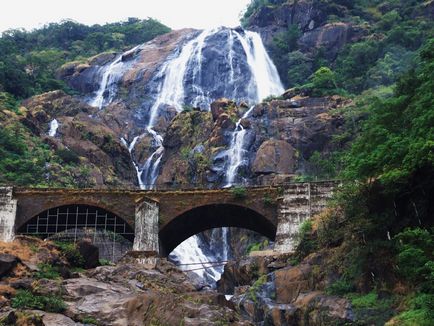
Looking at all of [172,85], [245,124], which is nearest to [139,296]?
[245,124]

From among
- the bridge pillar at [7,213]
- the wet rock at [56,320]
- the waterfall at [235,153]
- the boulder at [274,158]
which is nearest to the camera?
the wet rock at [56,320]

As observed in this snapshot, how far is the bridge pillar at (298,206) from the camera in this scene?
40.4 metres

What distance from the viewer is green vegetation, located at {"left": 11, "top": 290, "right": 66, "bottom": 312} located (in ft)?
82.3

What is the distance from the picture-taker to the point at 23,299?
25.5 meters

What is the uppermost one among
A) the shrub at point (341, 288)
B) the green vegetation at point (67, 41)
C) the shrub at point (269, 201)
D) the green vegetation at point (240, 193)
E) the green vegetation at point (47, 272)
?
the green vegetation at point (67, 41)

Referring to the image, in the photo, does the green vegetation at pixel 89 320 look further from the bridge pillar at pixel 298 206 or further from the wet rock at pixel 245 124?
the wet rock at pixel 245 124

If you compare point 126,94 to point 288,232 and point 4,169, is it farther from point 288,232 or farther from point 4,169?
point 288,232

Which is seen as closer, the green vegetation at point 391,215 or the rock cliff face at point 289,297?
the green vegetation at point 391,215

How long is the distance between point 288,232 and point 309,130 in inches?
1037

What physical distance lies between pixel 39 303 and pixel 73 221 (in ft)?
66.3

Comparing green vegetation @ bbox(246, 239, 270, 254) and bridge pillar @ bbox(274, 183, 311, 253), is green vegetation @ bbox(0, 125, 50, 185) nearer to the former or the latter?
green vegetation @ bbox(246, 239, 270, 254)

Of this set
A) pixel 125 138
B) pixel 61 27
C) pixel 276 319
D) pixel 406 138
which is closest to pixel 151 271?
pixel 276 319

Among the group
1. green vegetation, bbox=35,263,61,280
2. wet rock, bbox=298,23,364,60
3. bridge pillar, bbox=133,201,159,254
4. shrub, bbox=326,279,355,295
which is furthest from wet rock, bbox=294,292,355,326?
wet rock, bbox=298,23,364,60

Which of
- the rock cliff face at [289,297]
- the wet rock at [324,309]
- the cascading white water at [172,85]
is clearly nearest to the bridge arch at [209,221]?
the rock cliff face at [289,297]
